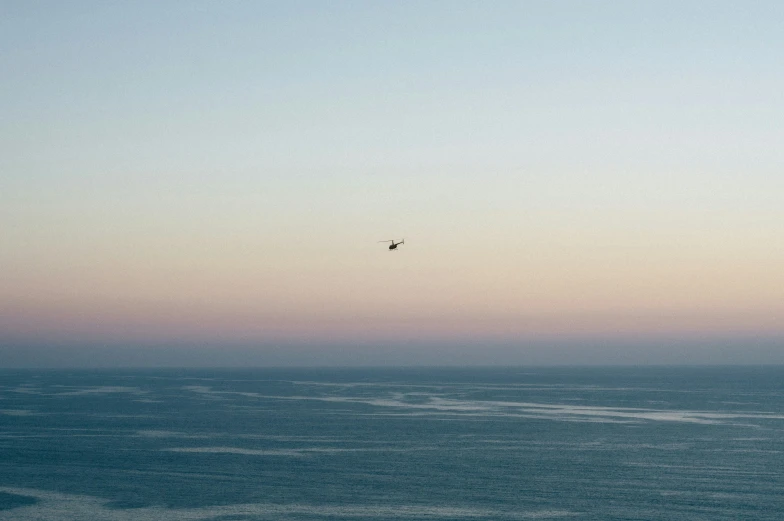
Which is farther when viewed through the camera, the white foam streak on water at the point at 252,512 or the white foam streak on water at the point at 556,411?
the white foam streak on water at the point at 556,411

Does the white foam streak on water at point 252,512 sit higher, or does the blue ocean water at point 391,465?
the blue ocean water at point 391,465

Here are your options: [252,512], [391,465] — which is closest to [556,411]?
[391,465]

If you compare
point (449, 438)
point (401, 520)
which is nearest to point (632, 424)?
point (449, 438)

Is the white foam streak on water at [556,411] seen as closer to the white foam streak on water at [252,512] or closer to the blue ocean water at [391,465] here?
the blue ocean water at [391,465]

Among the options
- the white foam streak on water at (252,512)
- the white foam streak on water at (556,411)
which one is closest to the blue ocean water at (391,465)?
the white foam streak on water at (252,512)

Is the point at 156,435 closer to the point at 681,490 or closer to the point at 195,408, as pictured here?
the point at 195,408

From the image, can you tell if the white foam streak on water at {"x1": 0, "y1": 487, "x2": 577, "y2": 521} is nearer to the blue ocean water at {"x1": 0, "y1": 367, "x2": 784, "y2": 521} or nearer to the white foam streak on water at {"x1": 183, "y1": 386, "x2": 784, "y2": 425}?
the blue ocean water at {"x1": 0, "y1": 367, "x2": 784, "y2": 521}
